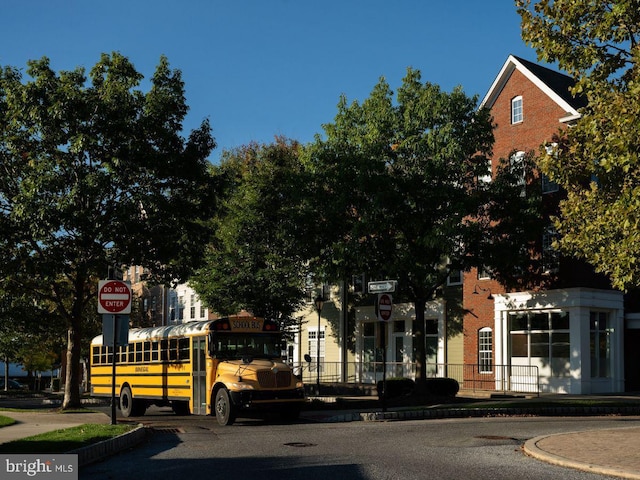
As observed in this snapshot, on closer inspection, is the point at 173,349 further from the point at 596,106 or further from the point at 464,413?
the point at 596,106

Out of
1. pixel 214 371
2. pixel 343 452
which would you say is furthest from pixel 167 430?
pixel 343 452

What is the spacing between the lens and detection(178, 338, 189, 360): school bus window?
2203cm

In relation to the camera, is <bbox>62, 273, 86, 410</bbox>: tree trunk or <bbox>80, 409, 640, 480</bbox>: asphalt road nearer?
<bbox>80, 409, 640, 480</bbox>: asphalt road

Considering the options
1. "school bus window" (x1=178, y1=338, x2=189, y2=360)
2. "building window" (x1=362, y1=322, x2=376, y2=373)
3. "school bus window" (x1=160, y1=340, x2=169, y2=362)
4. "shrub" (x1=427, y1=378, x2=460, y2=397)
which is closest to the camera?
"school bus window" (x1=178, y1=338, x2=189, y2=360)

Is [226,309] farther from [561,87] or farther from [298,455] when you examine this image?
[298,455]

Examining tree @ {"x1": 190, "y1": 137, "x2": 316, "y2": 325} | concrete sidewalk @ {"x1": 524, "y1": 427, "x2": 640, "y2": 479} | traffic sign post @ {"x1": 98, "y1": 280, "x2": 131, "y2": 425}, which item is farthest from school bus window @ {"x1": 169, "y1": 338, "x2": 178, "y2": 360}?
tree @ {"x1": 190, "y1": 137, "x2": 316, "y2": 325}

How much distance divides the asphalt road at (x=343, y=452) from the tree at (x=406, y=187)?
30.8 feet

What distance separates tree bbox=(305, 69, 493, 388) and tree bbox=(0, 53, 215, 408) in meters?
5.30

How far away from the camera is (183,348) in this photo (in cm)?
2223

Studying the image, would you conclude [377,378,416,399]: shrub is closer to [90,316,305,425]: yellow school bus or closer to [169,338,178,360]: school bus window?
[90,316,305,425]: yellow school bus

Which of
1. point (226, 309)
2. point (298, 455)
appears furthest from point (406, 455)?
point (226, 309)

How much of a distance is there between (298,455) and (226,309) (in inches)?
980

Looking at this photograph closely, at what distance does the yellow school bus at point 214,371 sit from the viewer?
19.7m

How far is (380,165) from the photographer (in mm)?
28969
